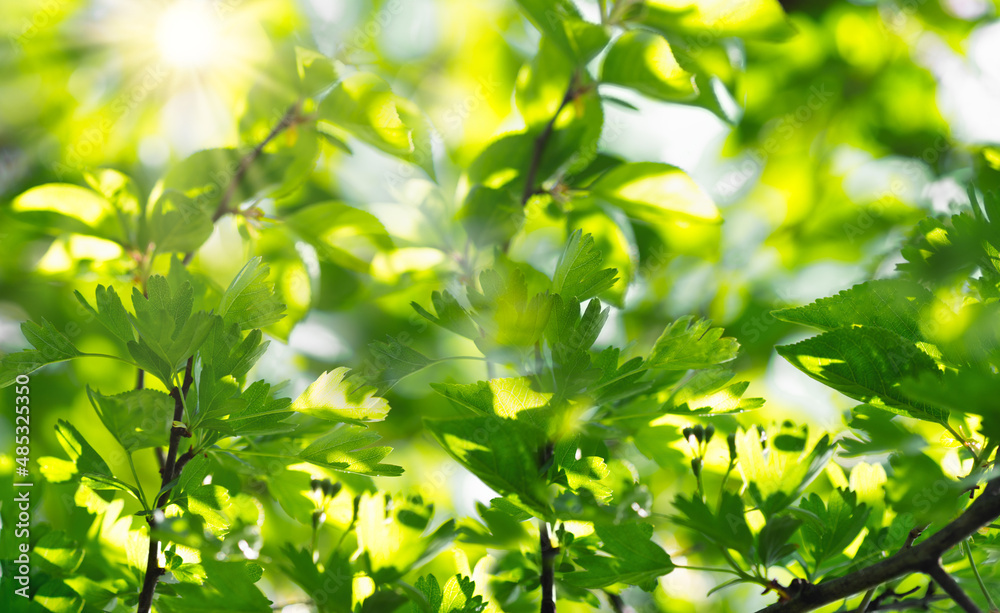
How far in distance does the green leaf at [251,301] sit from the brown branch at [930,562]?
1.51ft

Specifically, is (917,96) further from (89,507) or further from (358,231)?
(89,507)

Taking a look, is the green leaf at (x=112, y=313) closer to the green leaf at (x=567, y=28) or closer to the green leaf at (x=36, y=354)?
the green leaf at (x=36, y=354)

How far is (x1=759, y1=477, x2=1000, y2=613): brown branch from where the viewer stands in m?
0.37

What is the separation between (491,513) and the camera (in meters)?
0.55

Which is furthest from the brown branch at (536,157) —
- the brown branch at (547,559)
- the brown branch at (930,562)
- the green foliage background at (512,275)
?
the brown branch at (930,562)

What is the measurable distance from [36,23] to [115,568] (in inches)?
34.5

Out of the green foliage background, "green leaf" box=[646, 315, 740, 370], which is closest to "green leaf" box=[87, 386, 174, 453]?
the green foliage background

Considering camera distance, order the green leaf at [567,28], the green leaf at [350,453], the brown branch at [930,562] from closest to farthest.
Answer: the brown branch at [930,562]
the green leaf at [350,453]
the green leaf at [567,28]

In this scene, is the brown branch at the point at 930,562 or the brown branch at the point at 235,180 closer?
the brown branch at the point at 930,562

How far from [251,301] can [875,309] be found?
1.63ft

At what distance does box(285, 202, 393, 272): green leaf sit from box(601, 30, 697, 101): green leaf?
13.8 inches

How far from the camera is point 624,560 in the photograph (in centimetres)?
47

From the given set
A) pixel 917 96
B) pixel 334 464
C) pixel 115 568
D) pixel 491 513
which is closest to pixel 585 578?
pixel 491 513

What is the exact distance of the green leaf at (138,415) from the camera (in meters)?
0.40
